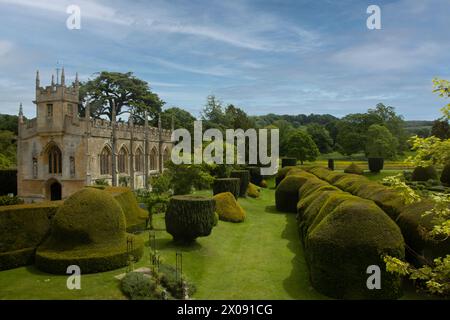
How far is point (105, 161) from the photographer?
38656 mm

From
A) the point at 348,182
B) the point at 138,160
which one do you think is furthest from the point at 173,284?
the point at 138,160

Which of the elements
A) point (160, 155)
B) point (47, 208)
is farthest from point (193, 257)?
point (160, 155)

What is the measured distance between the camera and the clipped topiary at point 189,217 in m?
16.9

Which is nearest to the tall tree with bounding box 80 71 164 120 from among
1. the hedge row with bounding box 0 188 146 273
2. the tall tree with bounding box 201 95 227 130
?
the tall tree with bounding box 201 95 227 130

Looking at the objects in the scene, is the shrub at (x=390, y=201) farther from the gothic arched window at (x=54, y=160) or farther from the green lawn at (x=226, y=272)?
the gothic arched window at (x=54, y=160)

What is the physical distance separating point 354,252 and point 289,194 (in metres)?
17.9

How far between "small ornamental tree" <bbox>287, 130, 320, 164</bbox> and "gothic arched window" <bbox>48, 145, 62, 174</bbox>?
120ft

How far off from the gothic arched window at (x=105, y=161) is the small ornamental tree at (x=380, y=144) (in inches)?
1739

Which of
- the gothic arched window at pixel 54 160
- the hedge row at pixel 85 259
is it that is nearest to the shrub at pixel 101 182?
the gothic arched window at pixel 54 160

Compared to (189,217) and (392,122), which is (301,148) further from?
(189,217)

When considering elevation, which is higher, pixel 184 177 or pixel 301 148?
pixel 301 148
